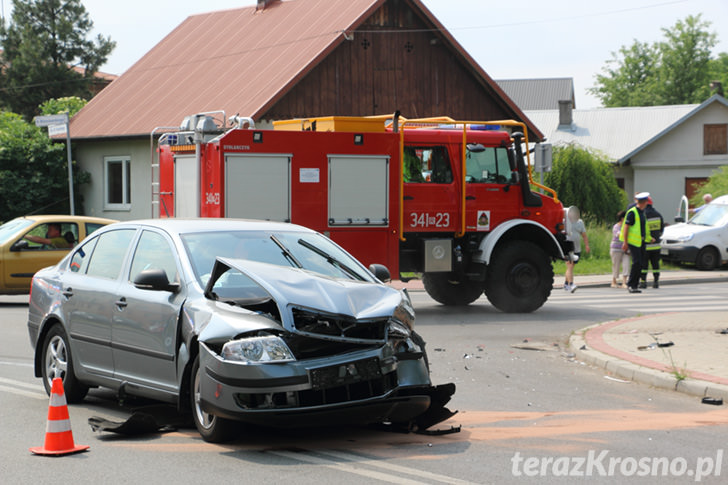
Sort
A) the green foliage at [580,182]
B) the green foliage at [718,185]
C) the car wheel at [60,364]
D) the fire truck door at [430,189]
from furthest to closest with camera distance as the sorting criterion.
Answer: the green foliage at [580,182]
the green foliage at [718,185]
the fire truck door at [430,189]
the car wheel at [60,364]

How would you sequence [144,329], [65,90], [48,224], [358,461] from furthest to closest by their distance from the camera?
[65,90] → [48,224] → [144,329] → [358,461]

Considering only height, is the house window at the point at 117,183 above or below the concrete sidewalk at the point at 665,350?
above

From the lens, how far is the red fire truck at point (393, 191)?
15117 mm

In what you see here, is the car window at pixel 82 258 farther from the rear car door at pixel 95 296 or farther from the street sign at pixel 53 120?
the street sign at pixel 53 120

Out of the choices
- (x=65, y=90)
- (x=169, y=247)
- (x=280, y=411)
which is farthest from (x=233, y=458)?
(x=65, y=90)

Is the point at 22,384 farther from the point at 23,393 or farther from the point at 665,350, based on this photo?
the point at 665,350

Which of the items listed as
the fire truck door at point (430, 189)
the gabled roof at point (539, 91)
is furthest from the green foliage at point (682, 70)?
the fire truck door at point (430, 189)

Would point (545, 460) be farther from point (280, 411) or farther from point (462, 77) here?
point (462, 77)

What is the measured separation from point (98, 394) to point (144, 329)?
189 centimetres

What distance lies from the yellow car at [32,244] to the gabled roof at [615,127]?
1530 inches

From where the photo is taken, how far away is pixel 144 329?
24.2 feet

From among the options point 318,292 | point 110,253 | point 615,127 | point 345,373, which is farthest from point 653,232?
point 615,127

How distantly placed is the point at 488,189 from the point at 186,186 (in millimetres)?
4786

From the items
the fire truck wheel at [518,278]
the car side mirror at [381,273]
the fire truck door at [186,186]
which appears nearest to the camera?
the car side mirror at [381,273]
